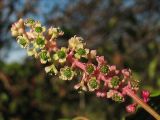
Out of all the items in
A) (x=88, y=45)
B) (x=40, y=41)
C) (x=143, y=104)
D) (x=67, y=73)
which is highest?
(x=88, y=45)

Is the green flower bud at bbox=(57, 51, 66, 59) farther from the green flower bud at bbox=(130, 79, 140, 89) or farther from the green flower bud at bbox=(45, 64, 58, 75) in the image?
the green flower bud at bbox=(130, 79, 140, 89)

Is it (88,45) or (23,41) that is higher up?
(88,45)

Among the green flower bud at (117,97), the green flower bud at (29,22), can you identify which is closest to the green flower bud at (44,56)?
the green flower bud at (29,22)

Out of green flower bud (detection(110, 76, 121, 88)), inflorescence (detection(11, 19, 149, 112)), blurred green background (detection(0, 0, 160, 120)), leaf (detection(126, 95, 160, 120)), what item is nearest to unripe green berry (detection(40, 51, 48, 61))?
Answer: inflorescence (detection(11, 19, 149, 112))

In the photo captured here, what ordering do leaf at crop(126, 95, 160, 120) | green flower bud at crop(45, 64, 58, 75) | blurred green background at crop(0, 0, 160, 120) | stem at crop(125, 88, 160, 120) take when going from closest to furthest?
stem at crop(125, 88, 160, 120), green flower bud at crop(45, 64, 58, 75), leaf at crop(126, 95, 160, 120), blurred green background at crop(0, 0, 160, 120)

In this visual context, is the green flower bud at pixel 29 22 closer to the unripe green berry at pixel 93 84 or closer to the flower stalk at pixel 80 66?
the flower stalk at pixel 80 66

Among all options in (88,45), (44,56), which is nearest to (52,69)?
(44,56)

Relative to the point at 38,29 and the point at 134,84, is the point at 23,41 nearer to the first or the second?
the point at 38,29
